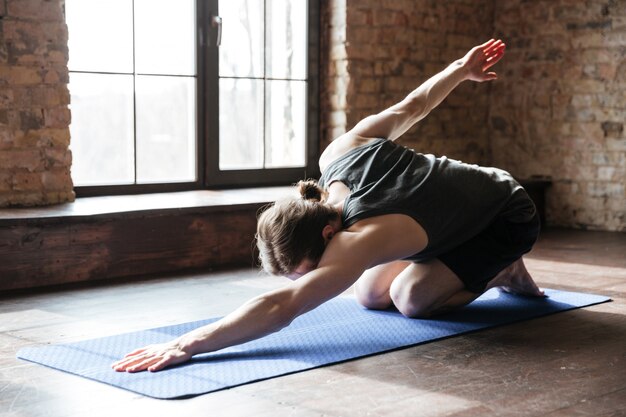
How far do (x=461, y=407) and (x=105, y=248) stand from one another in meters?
2.60

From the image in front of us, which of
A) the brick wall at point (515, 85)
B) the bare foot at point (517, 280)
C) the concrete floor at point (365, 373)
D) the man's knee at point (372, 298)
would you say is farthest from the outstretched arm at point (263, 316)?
the brick wall at point (515, 85)

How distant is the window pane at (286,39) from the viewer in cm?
621

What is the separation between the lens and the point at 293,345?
3178mm

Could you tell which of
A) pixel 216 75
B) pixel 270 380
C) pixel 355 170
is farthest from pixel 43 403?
pixel 216 75

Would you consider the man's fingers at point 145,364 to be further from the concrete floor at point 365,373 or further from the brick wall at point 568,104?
the brick wall at point 568,104

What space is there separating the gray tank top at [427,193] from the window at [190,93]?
233 centimetres

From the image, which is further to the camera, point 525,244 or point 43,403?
point 525,244

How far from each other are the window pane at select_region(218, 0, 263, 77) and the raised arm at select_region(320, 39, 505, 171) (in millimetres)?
2463

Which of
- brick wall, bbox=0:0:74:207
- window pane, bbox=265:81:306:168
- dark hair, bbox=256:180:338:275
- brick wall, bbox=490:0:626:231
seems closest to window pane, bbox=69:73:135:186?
brick wall, bbox=0:0:74:207

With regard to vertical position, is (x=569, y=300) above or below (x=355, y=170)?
below

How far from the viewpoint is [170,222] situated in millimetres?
4855

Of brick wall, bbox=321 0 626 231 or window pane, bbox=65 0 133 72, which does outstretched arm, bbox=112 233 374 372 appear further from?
brick wall, bbox=321 0 626 231

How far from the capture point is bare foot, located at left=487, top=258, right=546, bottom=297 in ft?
12.8

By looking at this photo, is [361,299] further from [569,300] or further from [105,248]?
[105,248]
